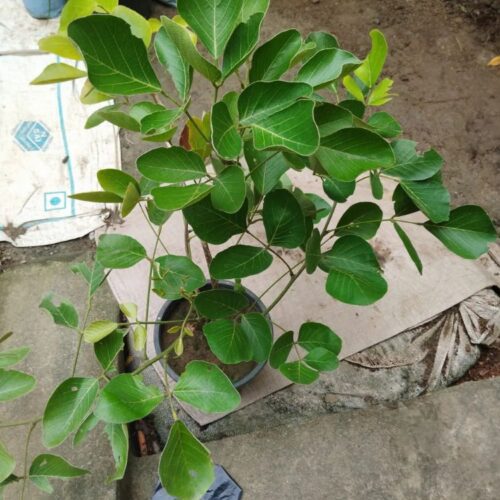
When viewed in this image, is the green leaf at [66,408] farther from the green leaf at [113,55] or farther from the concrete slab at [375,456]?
the concrete slab at [375,456]

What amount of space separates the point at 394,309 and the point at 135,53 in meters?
1.14

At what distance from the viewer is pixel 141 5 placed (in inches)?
86.0

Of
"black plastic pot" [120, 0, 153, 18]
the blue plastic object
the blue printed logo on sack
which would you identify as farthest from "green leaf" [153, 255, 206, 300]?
the blue plastic object

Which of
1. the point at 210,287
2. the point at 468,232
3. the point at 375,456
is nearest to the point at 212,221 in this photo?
the point at 468,232

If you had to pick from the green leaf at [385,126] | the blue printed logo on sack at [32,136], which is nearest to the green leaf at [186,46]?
the green leaf at [385,126]

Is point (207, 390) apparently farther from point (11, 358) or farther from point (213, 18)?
point (213, 18)

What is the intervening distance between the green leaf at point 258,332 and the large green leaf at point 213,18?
0.45 metres

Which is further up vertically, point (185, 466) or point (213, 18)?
point (213, 18)

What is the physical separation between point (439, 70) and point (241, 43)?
189 centimetres

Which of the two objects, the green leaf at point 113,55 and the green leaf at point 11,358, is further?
the green leaf at point 11,358

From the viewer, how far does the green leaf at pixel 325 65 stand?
0.62m

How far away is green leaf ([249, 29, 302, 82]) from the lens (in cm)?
62

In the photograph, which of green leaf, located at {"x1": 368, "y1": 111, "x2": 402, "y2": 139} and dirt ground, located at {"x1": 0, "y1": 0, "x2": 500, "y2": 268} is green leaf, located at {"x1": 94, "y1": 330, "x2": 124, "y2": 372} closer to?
green leaf, located at {"x1": 368, "y1": 111, "x2": 402, "y2": 139}

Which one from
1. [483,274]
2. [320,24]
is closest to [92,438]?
[483,274]
